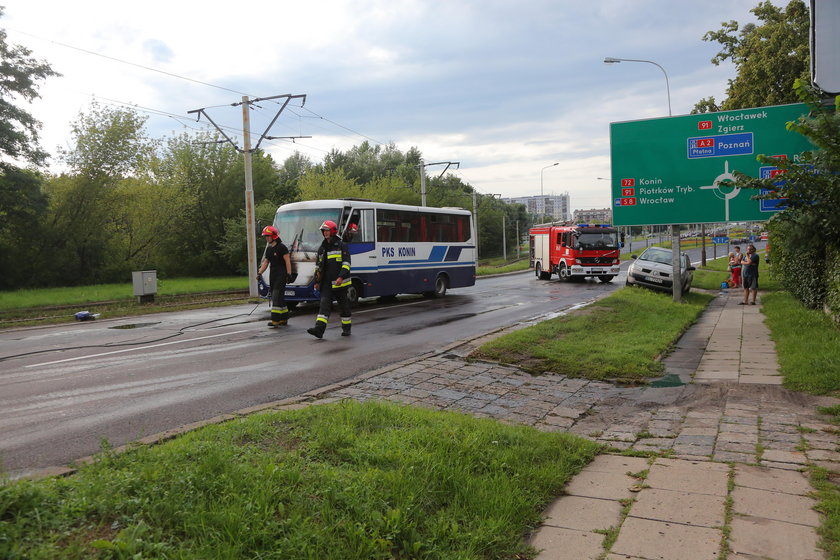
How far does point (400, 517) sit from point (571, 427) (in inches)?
125

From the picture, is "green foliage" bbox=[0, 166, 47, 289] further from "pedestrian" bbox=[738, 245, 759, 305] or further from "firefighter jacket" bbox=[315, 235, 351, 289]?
"pedestrian" bbox=[738, 245, 759, 305]

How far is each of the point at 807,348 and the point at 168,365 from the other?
919 cm

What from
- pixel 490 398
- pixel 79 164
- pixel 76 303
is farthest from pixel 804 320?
pixel 79 164

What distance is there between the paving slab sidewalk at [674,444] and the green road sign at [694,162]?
333 inches

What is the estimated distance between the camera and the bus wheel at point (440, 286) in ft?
69.9

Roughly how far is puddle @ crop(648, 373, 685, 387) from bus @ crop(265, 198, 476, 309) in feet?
29.2

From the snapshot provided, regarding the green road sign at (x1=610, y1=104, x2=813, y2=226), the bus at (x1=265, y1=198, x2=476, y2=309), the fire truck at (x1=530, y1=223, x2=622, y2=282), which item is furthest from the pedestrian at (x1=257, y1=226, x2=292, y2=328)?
the fire truck at (x1=530, y1=223, x2=622, y2=282)

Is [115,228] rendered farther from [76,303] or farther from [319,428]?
[319,428]

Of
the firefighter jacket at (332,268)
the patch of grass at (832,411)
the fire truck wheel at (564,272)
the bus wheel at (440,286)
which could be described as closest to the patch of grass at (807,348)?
the patch of grass at (832,411)

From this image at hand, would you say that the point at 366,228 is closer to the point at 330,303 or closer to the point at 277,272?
the point at 277,272

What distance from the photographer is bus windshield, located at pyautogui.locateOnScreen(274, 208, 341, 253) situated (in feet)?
54.2

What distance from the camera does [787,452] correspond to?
5.03 meters

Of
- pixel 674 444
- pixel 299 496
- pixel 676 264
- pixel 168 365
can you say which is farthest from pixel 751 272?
pixel 299 496

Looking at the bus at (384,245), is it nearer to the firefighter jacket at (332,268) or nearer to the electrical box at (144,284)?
the firefighter jacket at (332,268)
